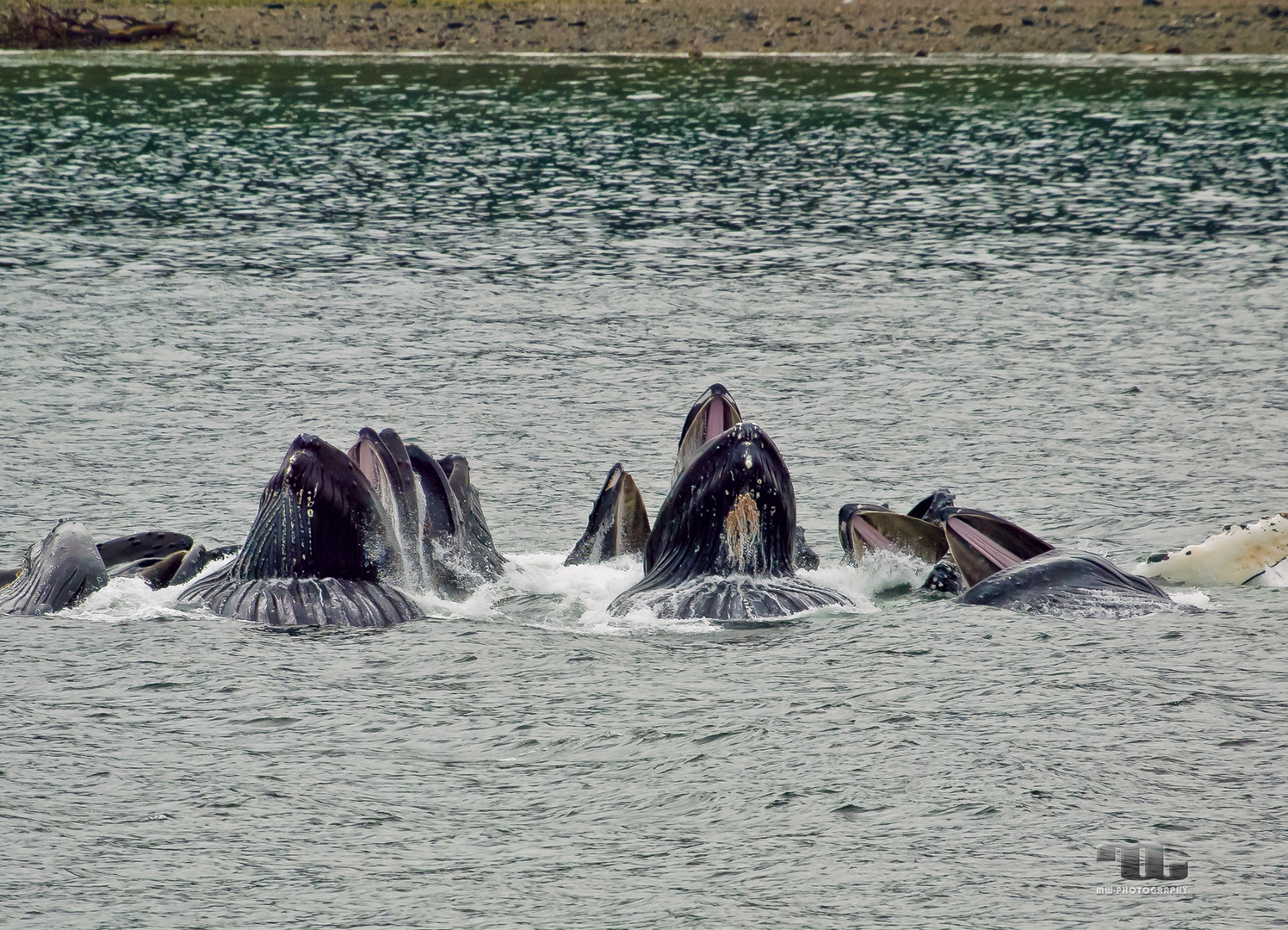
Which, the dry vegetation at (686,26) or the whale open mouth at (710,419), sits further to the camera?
the dry vegetation at (686,26)

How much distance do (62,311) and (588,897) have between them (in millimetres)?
17345

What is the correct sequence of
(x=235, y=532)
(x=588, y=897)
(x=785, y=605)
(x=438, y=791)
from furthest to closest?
(x=235, y=532) → (x=785, y=605) → (x=438, y=791) → (x=588, y=897)

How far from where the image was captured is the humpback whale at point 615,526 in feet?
40.2

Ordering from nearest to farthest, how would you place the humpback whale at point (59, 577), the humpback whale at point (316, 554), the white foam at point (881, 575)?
the humpback whale at point (316, 554)
the humpback whale at point (59, 577)
the white foam at point (881, 575)

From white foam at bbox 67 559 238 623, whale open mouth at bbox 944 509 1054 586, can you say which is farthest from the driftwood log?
whale open mouth at bbox 944 509 1054 586

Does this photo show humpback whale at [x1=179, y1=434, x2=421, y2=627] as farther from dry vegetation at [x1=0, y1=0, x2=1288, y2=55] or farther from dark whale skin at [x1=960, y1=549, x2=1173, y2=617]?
dry vegetation at [x1=0, y1=0, x2=1288, y2=55]

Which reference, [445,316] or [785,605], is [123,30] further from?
[785,605]

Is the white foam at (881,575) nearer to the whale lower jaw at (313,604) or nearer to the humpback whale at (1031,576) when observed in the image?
the humpback whale at (1031,576)

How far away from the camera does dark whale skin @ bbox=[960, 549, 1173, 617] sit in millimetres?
A: 11320

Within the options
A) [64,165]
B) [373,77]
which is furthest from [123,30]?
[64,165]

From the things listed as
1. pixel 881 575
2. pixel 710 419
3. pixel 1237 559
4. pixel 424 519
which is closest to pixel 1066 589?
pixel 881 575

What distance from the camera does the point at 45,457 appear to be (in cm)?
1556

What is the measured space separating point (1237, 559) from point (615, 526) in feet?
14.4

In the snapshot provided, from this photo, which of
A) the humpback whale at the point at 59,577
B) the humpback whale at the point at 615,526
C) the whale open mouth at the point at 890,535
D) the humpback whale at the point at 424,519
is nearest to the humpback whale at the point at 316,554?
the humpback whale at the point at 424,519
